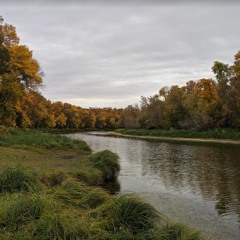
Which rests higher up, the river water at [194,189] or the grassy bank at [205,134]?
the grassy bank at [205,134]

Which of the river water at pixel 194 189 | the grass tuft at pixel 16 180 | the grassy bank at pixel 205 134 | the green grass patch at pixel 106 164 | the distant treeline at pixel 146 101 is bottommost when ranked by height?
the river water at pixel 194 189

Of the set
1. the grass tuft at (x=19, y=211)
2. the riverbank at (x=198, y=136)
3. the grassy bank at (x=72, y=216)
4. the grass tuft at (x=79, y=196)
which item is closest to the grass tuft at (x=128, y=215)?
the grassy bank at (x=72, y=216)

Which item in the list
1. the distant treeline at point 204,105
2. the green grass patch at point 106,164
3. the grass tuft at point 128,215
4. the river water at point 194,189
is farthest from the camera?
the distant treeline at point 204,105

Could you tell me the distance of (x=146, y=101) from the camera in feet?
310

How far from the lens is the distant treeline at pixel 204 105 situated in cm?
5841

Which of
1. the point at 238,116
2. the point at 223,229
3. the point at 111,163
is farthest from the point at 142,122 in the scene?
the point at 223,229

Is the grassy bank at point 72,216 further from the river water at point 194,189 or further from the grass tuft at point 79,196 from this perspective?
the river water at point 194,189

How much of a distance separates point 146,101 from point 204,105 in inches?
1275

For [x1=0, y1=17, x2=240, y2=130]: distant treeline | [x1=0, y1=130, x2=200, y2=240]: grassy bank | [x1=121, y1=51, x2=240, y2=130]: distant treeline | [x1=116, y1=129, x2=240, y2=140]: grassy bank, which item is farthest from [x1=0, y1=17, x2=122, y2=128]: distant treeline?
[x1=121, y1=51, x2=240, y2=130]: distant treeline

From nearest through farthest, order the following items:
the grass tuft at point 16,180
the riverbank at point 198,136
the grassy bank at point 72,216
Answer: the grassy bank at point 72,216
the grass tuft at point 16,180
the riverbank at point 198,136

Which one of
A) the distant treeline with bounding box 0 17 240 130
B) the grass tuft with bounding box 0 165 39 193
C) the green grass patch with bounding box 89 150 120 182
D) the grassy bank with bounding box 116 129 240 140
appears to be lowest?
the green grass patch with bounding box 89 150 120 182

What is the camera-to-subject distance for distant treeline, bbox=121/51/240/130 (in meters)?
58.4

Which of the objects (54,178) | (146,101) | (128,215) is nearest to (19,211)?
(128,215)

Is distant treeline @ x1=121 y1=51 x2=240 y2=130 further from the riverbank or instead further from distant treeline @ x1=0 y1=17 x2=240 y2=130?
the riverbank
